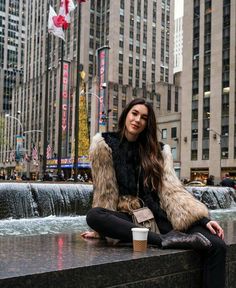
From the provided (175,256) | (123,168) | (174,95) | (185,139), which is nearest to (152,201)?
(123,168)

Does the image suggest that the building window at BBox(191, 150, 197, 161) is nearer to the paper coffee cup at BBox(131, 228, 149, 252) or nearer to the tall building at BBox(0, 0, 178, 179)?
the tall building at BBox(0, 0, 178, 179)

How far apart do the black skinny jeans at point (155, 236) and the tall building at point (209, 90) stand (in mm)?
61396

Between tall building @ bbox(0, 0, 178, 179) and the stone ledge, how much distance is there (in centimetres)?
8846

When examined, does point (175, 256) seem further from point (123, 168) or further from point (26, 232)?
point (26, 232)

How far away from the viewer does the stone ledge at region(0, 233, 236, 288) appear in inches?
103

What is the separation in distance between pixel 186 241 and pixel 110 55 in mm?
104387

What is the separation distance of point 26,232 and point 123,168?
19.9 feet

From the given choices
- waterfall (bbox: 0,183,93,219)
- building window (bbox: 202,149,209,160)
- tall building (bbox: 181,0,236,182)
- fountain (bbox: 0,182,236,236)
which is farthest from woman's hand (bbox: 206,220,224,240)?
building window (bbox: 202,149,209,160)

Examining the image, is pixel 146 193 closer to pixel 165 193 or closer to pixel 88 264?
pixel 165 193

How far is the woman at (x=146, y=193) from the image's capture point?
3615 mm

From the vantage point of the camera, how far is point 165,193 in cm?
422

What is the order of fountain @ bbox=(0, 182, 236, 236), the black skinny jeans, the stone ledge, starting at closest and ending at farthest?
the stone ledge → the black skinny jeans → fountain @ bbox=(0, 182, 236, 236)

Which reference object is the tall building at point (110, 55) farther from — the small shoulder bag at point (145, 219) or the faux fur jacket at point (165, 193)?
the small shoulder bag at point (145, 219)

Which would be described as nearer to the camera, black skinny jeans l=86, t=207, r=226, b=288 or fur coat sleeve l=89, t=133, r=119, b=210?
black skinny jeans l=86, t=207, r=226, b=288
